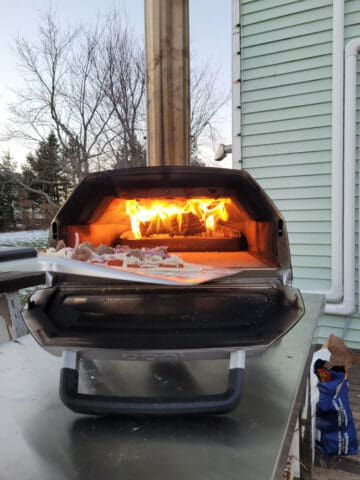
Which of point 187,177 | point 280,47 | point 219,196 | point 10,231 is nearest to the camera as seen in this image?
point 187,177

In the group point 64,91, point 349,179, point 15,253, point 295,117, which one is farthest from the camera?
point 64,91

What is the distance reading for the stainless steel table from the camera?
55 centimetres

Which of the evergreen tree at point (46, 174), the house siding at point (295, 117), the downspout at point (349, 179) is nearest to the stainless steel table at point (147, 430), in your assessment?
the downspout at point (349, 179)

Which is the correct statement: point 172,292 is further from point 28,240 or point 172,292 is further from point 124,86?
point 124,86

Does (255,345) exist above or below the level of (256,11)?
below

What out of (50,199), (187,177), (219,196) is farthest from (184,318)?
(50,199)

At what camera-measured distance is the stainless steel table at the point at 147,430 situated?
0.55 m

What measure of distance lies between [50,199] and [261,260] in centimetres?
695

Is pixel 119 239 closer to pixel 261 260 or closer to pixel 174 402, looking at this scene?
pixel 261 260

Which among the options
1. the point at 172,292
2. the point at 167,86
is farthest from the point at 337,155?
the point at 172,292

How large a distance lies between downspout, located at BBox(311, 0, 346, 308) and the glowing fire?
167cm

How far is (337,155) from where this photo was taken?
2.68 m

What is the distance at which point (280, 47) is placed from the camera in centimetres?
292

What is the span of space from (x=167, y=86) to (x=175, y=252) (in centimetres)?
85
